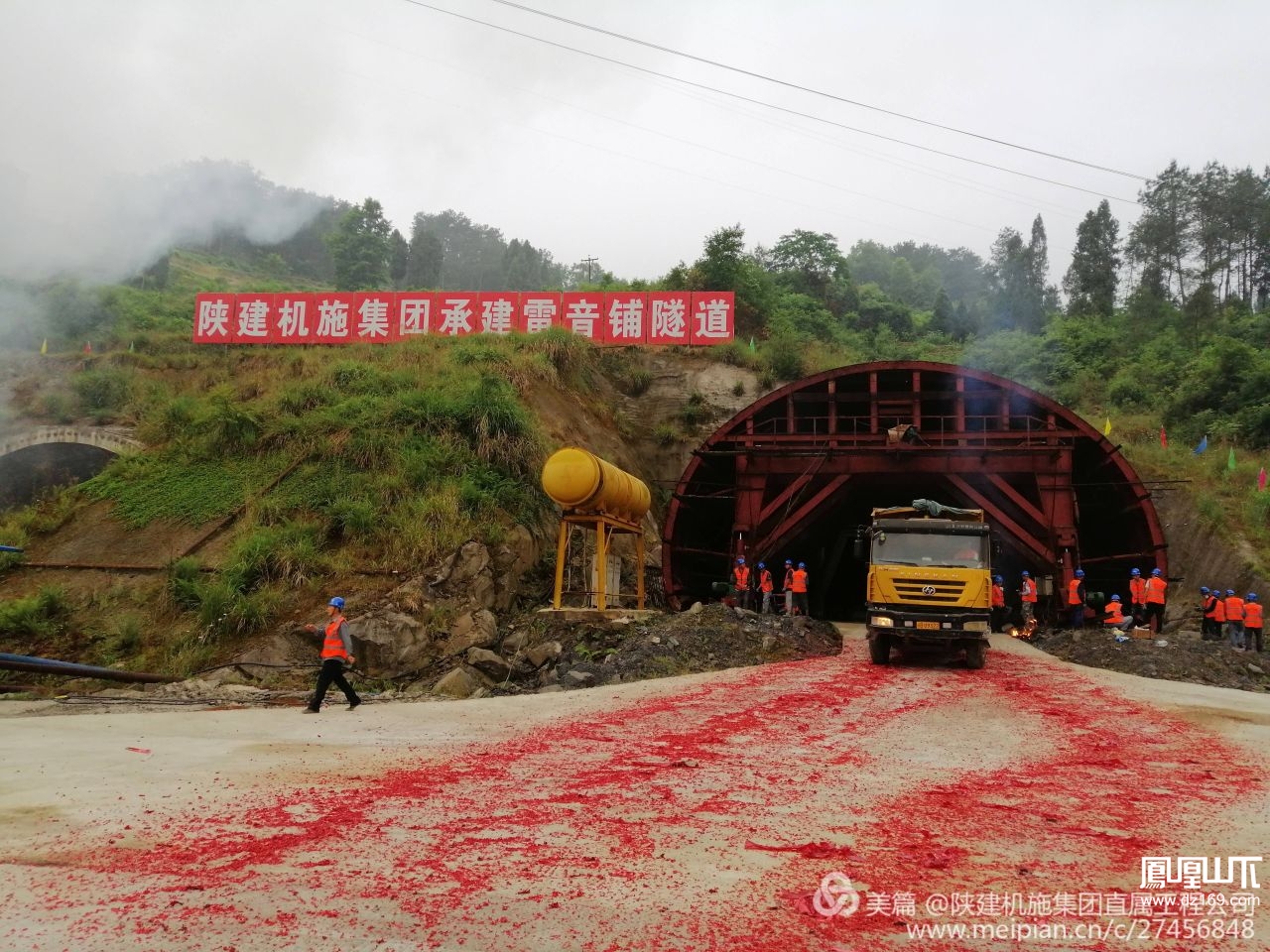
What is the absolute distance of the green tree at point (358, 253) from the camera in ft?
234

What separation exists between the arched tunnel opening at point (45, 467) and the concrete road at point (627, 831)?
15887 millimetres

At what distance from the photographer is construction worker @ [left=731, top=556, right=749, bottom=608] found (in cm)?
1980

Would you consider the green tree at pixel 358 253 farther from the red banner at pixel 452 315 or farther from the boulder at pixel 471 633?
the boulder at pixel 471 633

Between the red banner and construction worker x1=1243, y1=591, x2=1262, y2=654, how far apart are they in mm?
16776

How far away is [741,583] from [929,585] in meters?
6.50

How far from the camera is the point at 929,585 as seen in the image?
1369cm

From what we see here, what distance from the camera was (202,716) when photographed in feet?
31.4

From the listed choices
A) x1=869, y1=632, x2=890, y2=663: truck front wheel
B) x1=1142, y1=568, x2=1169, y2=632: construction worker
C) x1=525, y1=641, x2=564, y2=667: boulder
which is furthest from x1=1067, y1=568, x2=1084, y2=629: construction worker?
x1=525, y1=641, x2=564, y2=667: boulder

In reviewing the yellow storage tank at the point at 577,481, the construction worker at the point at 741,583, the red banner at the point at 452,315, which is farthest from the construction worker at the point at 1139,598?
the red banner at the point at 452,315

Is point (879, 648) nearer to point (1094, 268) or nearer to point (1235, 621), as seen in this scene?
point (1235, 621)

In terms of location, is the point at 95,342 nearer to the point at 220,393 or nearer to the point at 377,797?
the point at 220,393

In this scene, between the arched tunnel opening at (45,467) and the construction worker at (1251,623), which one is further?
the arched tunnel opening at (45,467)

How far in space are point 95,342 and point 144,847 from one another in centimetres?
3095

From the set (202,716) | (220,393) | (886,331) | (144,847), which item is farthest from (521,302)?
(886,331)
